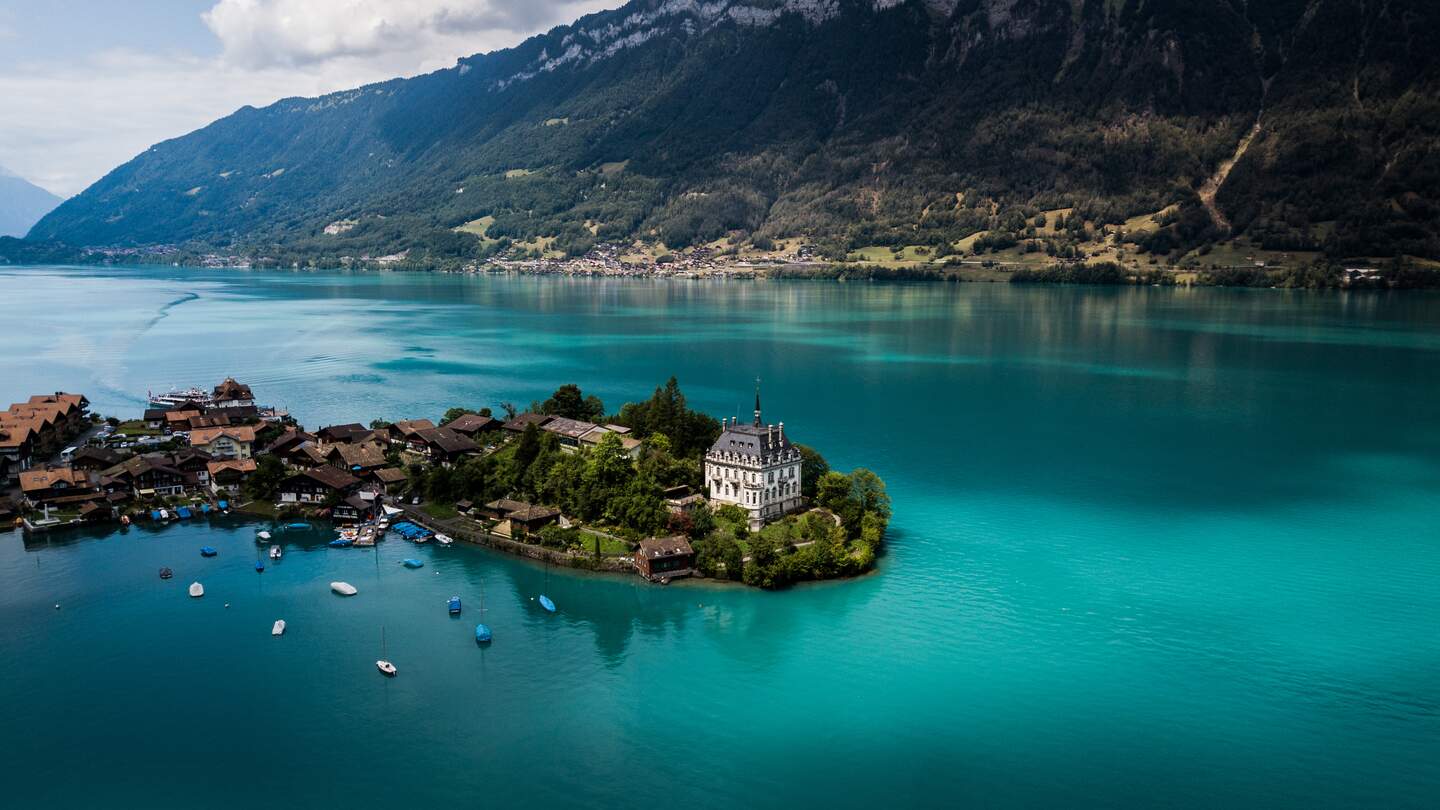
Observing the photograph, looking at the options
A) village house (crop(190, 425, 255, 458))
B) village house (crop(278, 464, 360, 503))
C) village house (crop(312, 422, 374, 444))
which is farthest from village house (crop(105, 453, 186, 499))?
village house (crop(312, 422, 374, 444))

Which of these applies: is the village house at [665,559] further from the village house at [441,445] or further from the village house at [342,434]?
the village house at [342,434]

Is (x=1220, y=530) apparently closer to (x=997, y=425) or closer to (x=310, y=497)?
(x=997, y=425)

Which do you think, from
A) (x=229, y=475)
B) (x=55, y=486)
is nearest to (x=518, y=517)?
(x=229, y=475)

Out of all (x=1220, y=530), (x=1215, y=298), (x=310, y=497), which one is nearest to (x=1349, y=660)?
(x=1220, y=530)

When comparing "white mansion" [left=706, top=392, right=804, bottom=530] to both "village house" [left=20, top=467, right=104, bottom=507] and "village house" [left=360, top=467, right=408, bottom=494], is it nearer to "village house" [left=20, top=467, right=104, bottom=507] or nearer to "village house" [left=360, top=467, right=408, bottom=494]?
"village house" [left=360, top=467, right=408, bottom=494]

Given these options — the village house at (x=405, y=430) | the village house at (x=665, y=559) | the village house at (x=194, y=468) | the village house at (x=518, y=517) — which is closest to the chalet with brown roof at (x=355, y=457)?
the village house at (x=405, y=430)

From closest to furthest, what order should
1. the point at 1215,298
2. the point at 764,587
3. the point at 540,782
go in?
1. the point at 540,782
2. the point at 764,587
3. the point at 1215,298
